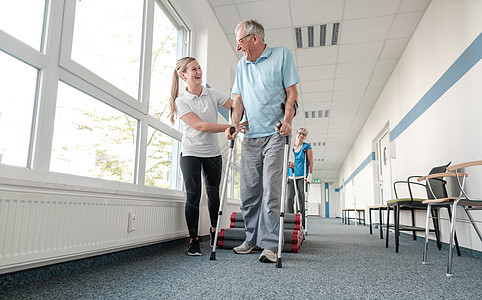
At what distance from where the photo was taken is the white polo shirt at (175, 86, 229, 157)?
2.59 m

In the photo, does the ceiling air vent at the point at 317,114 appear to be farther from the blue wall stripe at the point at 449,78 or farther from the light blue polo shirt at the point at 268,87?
the light blue polo shirt at the point at 268,87

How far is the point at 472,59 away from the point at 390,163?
3.74 metres

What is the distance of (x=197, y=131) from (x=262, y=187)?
0.70m

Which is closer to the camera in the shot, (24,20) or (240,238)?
(24,20)

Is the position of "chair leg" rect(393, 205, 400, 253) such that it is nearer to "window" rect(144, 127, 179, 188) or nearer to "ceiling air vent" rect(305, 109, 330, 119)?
"window" rect(144, 127, 179, 188)

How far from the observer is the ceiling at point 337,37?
4.19 meters

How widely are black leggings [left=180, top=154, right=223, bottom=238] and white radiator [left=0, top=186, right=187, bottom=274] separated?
1.03ft

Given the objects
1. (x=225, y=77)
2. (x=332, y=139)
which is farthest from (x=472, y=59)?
(x=332, y=139)

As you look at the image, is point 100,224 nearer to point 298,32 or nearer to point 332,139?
point 298,32

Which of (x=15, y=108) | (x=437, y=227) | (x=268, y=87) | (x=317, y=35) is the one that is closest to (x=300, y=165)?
(x=437, y=227)

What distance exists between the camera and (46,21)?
5.89ft

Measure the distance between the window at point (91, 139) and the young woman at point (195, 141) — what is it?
423 millimetres

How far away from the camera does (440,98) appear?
3.66 m

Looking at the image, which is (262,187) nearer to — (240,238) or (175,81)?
(240,238)
